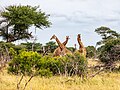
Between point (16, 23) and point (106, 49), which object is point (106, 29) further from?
point (106, 49)

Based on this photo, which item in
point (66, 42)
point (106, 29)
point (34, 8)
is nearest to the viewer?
point (66, 42)

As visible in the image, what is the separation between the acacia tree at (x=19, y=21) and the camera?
2484 centimetres

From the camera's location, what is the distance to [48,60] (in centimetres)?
1252

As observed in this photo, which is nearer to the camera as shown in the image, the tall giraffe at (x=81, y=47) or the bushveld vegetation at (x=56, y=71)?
the bushveld vegetation at (x=56, y=71)

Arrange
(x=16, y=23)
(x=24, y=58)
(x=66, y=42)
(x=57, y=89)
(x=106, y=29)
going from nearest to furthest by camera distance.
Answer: (x=57, y=89), (x=24, y=58), (x=66, y=42), (x=16, y=23), (x=106, y=29)

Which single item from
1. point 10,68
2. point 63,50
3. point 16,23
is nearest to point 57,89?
point 10,68

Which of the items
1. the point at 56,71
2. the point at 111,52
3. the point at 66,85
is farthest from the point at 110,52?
the point at 66,85

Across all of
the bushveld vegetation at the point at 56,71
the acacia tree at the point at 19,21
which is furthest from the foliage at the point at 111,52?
the acacia tree at the point at 19,21

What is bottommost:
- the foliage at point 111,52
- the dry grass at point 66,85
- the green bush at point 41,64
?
the dry grass at point 66,85

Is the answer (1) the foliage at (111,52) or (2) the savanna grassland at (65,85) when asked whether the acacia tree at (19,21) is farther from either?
(2) the savanna grassland at (65,85)

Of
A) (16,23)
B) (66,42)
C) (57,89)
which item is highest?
(16,23)

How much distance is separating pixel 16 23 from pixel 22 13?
0.84 m

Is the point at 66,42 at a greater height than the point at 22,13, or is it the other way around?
the point at 22,13

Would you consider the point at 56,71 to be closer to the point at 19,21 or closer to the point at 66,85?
the point at 66,85
